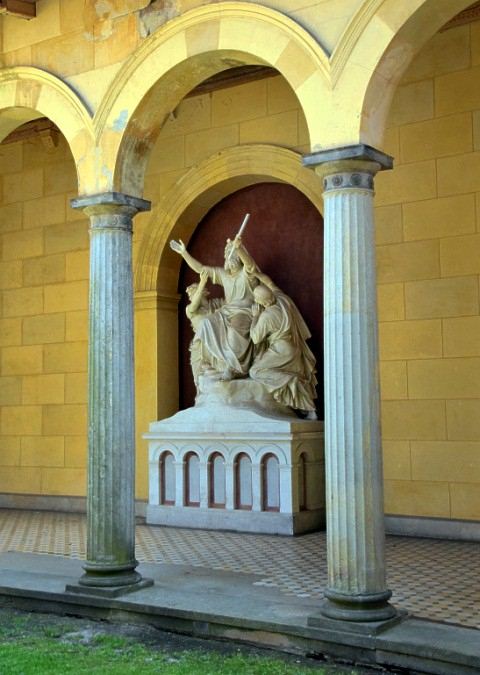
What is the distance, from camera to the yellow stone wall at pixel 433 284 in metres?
8.58

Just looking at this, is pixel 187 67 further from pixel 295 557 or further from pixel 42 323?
pixel 42 323

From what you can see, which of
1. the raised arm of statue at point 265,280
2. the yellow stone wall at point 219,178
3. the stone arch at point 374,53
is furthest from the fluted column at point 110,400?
the raised arm of statue at point 265,280

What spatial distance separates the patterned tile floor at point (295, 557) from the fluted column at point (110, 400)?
110 centimetres

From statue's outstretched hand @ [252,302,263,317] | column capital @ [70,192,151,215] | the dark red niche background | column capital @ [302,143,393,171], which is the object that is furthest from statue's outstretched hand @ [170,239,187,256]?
column capital @ [302,143,393,171]

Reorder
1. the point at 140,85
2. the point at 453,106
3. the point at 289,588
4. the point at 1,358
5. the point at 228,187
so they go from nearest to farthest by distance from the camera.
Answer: the point at 289,588, the point at 140,85, the point at 453,106, the point at 228,187, the point at 1,358

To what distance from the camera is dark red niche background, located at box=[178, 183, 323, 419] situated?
403 inches

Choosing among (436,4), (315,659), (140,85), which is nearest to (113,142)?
(140,85)

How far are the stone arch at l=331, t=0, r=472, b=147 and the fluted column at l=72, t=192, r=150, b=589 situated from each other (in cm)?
217

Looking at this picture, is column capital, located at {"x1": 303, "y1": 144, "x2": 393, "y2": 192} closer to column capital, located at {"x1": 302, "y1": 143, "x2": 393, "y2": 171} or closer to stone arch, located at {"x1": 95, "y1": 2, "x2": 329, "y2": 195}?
column capital, located at {"x1": 302, "y1": 143, "x2": 393, "y2": 171}

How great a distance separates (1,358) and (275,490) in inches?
210

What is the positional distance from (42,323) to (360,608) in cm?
796

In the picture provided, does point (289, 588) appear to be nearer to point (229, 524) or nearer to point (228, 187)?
point (229, 524)

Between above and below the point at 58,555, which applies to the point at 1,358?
above

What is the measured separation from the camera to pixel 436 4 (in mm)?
5426
